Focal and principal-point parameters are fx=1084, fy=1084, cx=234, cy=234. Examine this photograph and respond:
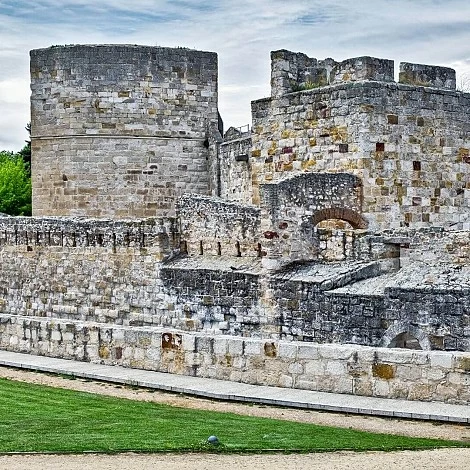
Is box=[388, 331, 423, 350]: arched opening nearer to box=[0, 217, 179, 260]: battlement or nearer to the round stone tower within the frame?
box=[0, 217, 179, 260]: battlement

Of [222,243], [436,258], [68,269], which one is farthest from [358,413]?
[68,269]

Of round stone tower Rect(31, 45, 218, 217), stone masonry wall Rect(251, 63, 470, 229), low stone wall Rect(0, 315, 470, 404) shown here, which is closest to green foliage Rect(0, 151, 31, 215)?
round stone tower Rect(31, 45, 218, 217)

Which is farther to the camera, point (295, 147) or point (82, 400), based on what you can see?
point (295, 147)

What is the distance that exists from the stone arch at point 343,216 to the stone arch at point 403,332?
4022 millimetres

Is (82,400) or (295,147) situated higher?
(295,147)

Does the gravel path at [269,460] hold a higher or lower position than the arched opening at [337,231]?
lower

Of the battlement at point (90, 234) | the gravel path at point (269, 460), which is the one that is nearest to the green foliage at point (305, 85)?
the battlement at point (90, 234)

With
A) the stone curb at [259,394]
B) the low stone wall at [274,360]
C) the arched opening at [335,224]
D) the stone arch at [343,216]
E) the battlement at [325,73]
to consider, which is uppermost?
the battlement at [325,73]

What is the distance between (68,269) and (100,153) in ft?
13.4

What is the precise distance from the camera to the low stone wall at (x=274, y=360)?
13.5m

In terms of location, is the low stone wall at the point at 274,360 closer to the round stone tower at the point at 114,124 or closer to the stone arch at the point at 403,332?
the stone arch at the point at 403,332

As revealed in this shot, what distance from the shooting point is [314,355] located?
1451 centimetres

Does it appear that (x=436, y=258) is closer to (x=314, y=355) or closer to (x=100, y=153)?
(x=314, y=355)

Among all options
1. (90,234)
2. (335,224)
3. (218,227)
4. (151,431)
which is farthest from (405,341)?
(90,234)
